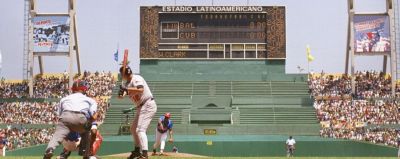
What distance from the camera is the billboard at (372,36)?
6550 cm

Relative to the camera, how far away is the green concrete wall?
2625 inches

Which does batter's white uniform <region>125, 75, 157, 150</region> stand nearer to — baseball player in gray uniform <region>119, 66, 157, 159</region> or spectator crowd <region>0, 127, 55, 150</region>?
baseball player in gray uniform <region>119, 66, 157, 159</region>

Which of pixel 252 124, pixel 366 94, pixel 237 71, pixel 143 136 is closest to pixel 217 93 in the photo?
pixel 237 71

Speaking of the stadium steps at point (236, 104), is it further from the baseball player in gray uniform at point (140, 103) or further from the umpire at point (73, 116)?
the umpire at point (73, 116)

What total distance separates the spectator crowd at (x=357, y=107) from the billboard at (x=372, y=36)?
340cm

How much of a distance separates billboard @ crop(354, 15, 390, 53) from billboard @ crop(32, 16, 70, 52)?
2571 centimetres

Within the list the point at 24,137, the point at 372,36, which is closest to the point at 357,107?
the point at 372,36

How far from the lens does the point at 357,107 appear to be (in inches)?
2425

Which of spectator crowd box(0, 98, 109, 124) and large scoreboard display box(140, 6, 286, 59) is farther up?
large scoreboard display box(140, 6, 286, 59)

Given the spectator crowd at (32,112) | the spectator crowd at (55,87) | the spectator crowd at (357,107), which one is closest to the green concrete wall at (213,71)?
the spectator crowd at (357,107)

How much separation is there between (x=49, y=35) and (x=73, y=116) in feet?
182

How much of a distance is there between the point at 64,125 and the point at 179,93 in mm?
52411

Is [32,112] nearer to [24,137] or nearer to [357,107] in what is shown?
[24,137]

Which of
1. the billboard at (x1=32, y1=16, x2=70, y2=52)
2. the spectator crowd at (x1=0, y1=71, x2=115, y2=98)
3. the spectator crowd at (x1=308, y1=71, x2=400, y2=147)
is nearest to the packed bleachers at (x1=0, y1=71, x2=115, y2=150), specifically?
the spectator crowd at (x1=0, y1=71, x2=115, y2=98)
